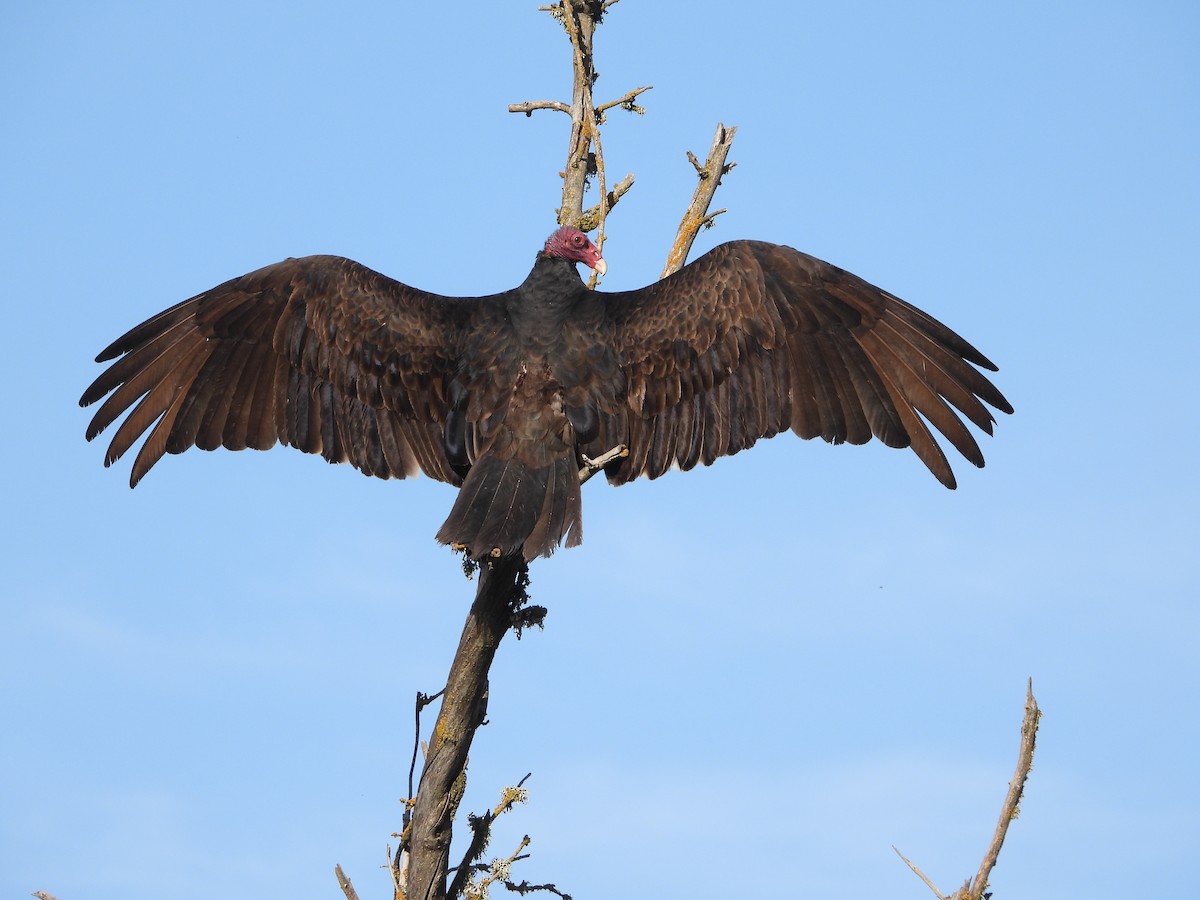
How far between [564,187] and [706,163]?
611mm

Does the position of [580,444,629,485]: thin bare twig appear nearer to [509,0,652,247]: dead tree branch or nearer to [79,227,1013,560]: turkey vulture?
[79,227,1013,560]: turkey vulture

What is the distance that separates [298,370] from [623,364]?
1263 mm

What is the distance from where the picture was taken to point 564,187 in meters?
5.18

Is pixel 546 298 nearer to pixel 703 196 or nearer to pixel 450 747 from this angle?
pixel 703 196

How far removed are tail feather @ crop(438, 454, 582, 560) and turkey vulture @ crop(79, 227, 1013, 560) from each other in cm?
27

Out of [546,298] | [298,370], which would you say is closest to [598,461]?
[546,298]

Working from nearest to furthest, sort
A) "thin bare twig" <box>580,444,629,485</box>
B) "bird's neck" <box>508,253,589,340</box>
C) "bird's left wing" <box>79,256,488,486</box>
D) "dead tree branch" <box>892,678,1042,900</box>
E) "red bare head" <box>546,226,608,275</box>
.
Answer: "dead tree branch" <box>892,678,1042,900</box> → "thin bare twig" <box>580,444,629,485</box> → "bird's neck" <box>508,253,589,340</box> → "bird's left wing" <box>79,256,488,486</box> → "red bare head" <box>546,226,608,275</box>

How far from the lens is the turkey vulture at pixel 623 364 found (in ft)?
14.9

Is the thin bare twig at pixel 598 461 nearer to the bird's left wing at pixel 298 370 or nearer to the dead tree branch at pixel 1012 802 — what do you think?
the bird's left wing at pixel 298 370

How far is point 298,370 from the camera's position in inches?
189

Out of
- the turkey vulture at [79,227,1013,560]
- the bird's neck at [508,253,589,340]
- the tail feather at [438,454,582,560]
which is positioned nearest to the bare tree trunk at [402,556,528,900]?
the tail feather at [438,454,582,560]

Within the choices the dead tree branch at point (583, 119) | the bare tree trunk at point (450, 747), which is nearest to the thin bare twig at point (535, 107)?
the dead tree branch at point (583, 119)

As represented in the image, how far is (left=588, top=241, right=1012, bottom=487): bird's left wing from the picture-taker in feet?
15.2

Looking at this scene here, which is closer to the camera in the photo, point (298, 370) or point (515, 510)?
point (515, 510)
